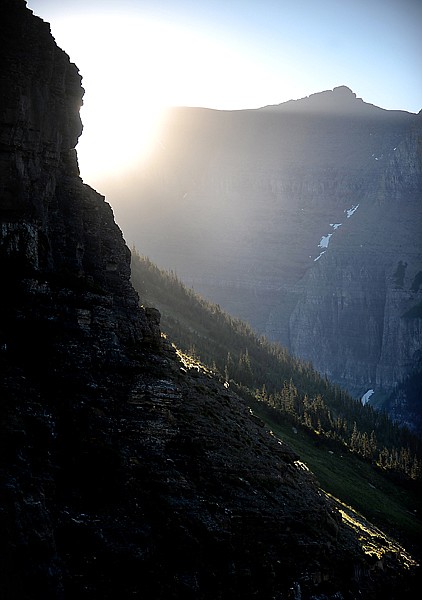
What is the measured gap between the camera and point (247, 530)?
101ft

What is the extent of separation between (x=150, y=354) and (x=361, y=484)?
68.0 m

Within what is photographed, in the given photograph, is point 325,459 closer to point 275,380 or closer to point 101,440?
point 275,380

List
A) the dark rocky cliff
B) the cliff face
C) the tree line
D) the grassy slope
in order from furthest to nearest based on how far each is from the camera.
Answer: the tree line, the grassy slope, the cliff face, the dark rocky cliff

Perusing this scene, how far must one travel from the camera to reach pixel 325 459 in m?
102

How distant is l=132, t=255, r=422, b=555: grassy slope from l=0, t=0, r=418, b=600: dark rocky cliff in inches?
1527

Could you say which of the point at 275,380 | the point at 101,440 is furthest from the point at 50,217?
the point at 275,380

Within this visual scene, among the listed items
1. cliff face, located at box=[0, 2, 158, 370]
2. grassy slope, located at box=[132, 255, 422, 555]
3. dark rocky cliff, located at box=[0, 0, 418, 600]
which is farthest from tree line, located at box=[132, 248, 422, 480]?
dark rocky cliff, located at box=[0, 0, 418, 600]

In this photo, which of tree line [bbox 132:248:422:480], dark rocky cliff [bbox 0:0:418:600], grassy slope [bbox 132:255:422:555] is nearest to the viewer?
dark rocky cliff [bbox 0:0:418:600]

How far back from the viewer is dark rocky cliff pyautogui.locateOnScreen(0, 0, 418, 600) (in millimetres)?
25859

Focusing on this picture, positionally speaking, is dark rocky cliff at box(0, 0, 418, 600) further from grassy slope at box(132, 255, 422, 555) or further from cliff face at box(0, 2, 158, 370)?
grassy slope at box(132, 255, 422, 555)

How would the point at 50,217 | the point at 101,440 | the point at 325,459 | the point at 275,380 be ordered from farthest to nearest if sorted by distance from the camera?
1. the point at 275,380
2. the point at 325,459
3. the point at 50,217
4. the point at 101,440

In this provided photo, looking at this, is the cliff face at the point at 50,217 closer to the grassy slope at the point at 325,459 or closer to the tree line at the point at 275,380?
the grassy slope at the point at 325,459

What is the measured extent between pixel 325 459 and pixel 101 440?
78.8 m

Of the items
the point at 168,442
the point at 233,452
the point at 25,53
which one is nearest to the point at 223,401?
the point at 233,452
